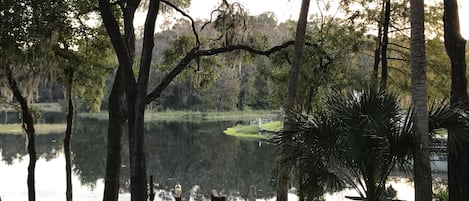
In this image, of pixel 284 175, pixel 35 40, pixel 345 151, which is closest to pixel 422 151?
pixel 345 151

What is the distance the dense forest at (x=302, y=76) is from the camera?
5.82 m

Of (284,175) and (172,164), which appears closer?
(284,175)

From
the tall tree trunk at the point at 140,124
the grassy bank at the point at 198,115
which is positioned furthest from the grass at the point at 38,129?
the tall tree trunk at the point at 140,124

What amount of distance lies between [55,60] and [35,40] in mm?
906

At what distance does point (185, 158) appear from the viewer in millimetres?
29844

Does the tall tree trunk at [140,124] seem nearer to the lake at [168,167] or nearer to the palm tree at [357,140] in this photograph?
the palm tree at [357,140]

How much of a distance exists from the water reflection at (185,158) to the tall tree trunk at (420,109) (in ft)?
45.2

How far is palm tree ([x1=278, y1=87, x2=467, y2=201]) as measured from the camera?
5.65 metres

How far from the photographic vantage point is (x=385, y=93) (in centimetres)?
606

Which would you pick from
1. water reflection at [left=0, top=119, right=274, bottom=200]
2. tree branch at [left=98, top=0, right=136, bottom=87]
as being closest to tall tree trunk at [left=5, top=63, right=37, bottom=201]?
tree branch at [left=98, top=0, right=136, bottom=87]

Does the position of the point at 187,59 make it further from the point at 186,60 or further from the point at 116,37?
the point at 116,37

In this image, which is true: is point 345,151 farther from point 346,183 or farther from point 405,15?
point 405,15

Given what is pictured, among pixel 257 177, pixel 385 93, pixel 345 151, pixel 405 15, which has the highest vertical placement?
pixel 405 15

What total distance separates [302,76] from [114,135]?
162 inches
